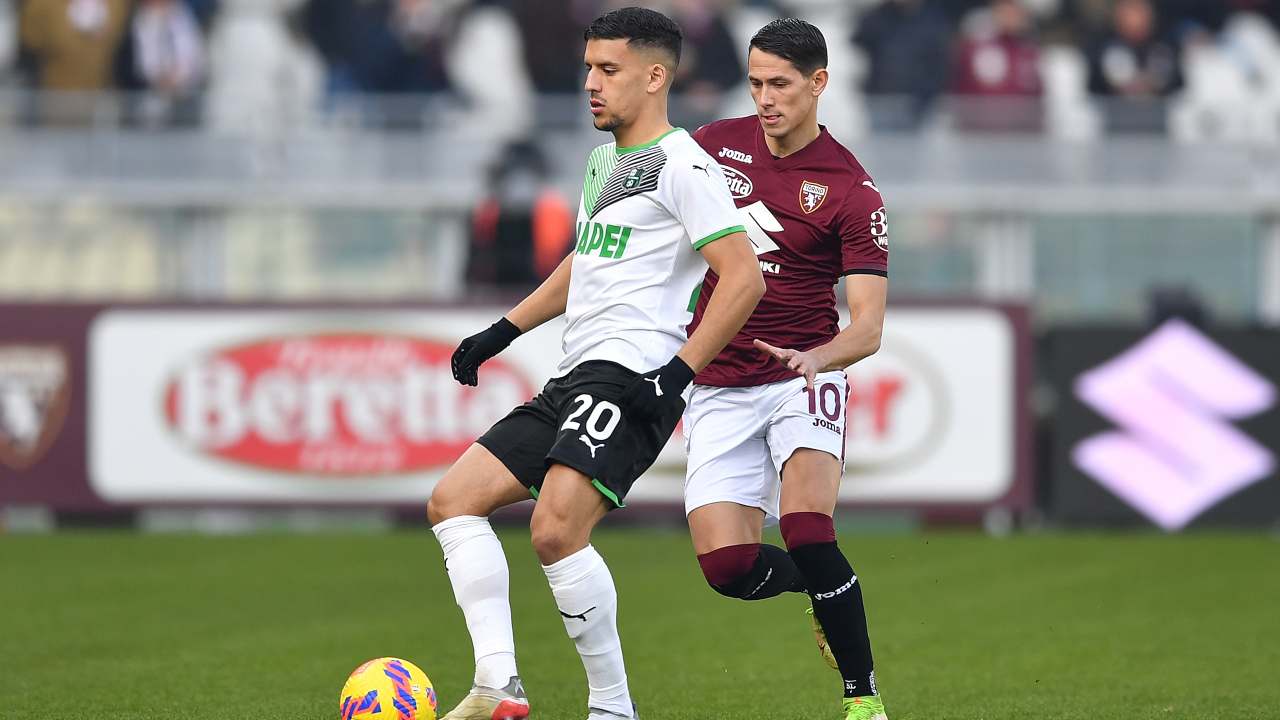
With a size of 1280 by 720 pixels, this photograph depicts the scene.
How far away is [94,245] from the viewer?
15.9m

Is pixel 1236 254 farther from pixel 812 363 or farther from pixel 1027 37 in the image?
pixel 812 363

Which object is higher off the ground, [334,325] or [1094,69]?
[1094,69]

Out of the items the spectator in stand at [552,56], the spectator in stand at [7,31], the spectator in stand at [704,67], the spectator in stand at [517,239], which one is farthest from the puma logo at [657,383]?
the spectator in stand at [7,31]

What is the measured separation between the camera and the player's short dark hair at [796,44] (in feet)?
21.0

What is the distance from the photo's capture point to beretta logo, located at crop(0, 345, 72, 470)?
46.3ft

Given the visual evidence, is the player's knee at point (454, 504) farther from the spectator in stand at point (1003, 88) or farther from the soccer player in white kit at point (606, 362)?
the spectator in stand at point (1003, 88)

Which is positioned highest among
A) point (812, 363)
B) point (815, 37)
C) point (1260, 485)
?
point (815, 37)

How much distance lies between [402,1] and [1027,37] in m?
5.64

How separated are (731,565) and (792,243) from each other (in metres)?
1.11

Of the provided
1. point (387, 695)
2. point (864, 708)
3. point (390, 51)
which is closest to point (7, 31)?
point (390, 51)

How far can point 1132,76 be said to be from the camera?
1684 centimetres

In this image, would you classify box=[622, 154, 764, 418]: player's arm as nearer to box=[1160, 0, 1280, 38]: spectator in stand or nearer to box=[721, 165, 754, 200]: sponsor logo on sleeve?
box=[721, 165, 754, 200]: sponsor logo on sleeve

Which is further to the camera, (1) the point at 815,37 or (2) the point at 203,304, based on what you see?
(2) the point at 203,304

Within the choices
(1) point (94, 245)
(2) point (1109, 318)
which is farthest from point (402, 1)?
(2) point (1109, 318)
